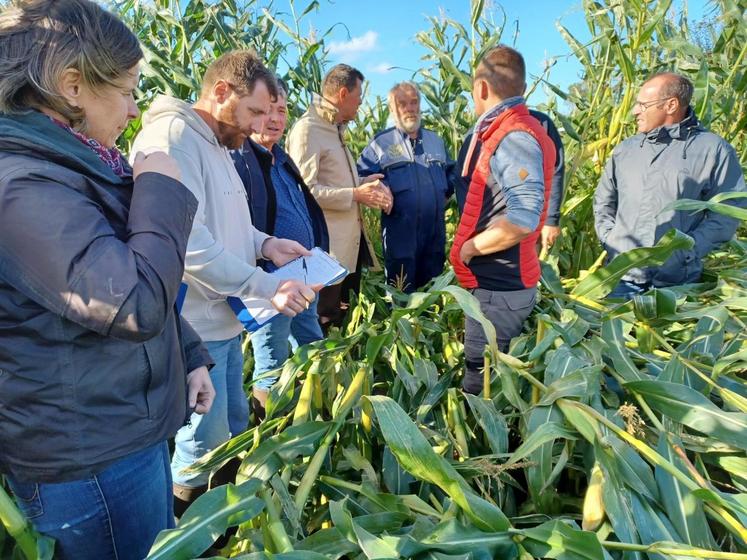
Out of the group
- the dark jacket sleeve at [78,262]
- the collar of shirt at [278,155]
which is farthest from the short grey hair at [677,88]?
the dark jacket sleeve at [78,262]

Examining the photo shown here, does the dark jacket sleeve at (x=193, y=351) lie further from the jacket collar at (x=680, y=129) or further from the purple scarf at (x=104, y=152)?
the jacket collar at (x=680, y=129)

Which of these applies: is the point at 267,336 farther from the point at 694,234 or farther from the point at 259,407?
the point at 694,234

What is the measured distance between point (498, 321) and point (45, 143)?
155 cm

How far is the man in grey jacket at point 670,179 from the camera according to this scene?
239cm

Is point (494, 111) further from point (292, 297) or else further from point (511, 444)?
point (511, 444)

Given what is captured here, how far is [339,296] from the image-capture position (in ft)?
9.61

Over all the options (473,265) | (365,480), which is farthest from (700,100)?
(365,480)

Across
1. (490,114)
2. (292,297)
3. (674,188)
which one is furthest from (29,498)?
(674,188)

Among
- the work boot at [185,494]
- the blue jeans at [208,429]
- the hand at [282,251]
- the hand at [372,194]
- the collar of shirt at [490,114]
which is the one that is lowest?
the work boot at [185,494]

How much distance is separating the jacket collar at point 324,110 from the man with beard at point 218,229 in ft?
3.88

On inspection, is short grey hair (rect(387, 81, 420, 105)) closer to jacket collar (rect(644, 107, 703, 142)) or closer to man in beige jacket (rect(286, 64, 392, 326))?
man in beige jacket (rect(286, 64, 392, 326))

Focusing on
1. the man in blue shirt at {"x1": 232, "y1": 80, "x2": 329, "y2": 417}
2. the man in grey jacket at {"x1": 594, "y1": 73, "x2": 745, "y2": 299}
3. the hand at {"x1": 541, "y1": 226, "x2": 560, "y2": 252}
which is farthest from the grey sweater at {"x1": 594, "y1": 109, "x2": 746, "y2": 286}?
the man in blue shirt at {"x1": 232, "y1": 80, "x2": 329, "y2": 417}

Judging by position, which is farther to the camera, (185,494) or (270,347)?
(270,347)

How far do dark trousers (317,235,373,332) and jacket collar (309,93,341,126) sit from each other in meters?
0.71
